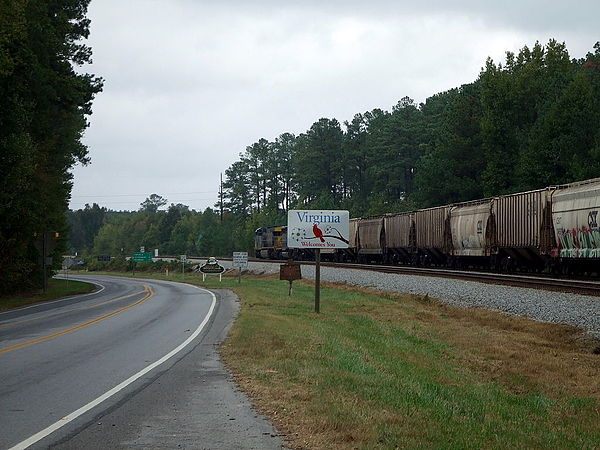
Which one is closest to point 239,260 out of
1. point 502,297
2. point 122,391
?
point 502,297

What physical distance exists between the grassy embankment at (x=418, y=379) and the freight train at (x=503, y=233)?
637 centimetres

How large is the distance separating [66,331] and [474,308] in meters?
13.2

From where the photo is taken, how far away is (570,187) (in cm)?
2941

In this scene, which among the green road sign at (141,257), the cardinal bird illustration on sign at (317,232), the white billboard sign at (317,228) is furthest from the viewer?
the green road sign at (141,257)

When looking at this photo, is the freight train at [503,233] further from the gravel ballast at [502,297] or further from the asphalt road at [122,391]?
the asphalt road at [122,391]

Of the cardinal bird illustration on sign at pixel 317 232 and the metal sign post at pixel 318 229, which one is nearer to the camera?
the metal sign post at pixel 318 229

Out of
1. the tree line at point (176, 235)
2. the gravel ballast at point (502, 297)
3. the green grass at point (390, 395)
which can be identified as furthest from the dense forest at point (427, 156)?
the green grass at point (390, 395)

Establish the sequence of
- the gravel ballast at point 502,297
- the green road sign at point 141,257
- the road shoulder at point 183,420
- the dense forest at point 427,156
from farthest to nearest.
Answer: the green road sign at point 141,257, the dense forest at point 427,156, the gravel ballast at point 502,297, the road shoulder at point 183,420

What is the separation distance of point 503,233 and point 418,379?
25.1 metres

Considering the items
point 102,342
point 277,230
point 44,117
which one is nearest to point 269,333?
point 102,342

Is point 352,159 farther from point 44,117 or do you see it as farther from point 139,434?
point 139,434

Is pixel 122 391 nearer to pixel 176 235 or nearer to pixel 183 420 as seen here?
pixel 183 420

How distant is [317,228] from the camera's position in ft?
75.6

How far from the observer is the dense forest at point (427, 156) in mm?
60812
